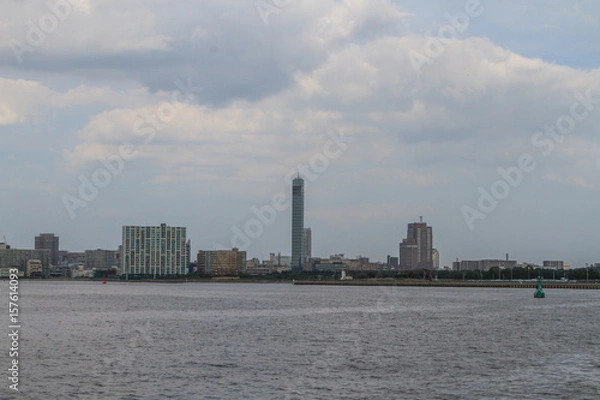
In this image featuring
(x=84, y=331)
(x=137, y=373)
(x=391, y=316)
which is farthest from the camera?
(x=391, y=316)

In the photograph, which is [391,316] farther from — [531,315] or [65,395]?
[65,395]

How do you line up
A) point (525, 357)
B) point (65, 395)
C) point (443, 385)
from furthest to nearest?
point (525, 357), point (443, 385), point (65, 395)

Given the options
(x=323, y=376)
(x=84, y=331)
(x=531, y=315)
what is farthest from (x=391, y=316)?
(x=323, y=376)

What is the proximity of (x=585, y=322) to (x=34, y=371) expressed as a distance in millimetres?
52659

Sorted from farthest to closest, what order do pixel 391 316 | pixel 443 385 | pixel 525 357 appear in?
pixel 391 316 < pixel 525 357 < pixel 443 385

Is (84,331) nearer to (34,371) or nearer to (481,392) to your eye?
(34,371)

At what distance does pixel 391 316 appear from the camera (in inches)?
3110

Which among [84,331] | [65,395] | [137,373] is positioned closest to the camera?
[65,395]

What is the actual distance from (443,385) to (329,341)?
17.6 metres

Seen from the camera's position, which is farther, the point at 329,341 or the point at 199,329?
the point at 199,329

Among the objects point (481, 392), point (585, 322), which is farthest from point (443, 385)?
point (585, 322)

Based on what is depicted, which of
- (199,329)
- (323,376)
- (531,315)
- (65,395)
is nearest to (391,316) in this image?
(531,315)

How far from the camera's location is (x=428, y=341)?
52219 mm

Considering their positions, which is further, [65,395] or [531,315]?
[531,315]
